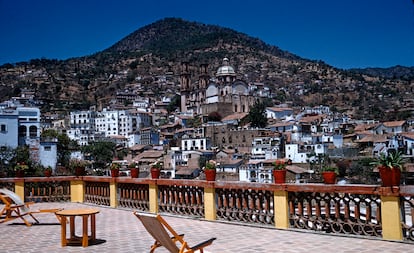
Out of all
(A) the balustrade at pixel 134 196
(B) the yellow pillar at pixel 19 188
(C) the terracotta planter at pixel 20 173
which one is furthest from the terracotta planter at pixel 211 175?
(C) the terracotta planter at pixel 20 173

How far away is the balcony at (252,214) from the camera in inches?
258

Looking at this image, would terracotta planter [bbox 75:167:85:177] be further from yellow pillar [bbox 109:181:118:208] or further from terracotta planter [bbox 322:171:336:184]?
terracotta planter [bbox 322:171:336:184]

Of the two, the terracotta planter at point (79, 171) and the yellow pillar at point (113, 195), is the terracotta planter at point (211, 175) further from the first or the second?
the terracotta planter at point (79, 171)

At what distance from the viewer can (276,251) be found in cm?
617

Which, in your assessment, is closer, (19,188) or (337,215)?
(337,215)

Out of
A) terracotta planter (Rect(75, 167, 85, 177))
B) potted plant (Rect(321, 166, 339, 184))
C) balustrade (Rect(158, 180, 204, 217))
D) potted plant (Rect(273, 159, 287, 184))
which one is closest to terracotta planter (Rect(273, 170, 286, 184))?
potted plant (Rect(273, 159, 287, 184))

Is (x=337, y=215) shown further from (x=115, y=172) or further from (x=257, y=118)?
(x=257, y=118)

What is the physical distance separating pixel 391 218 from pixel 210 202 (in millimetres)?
3759

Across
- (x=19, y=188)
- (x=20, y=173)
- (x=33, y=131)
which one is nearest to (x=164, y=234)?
(x=19, y=188)

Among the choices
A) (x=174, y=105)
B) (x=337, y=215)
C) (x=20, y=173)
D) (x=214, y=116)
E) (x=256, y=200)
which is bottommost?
(x=337, y=215)

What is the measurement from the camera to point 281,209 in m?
7.93

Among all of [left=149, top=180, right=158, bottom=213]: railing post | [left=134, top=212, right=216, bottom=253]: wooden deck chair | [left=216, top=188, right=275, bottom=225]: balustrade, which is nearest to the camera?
[left=134, top=212, right=216, bottom=253]: wooden deck chair

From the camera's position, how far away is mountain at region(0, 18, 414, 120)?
427ft

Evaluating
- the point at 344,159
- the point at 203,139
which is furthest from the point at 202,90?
the point at 344,159
